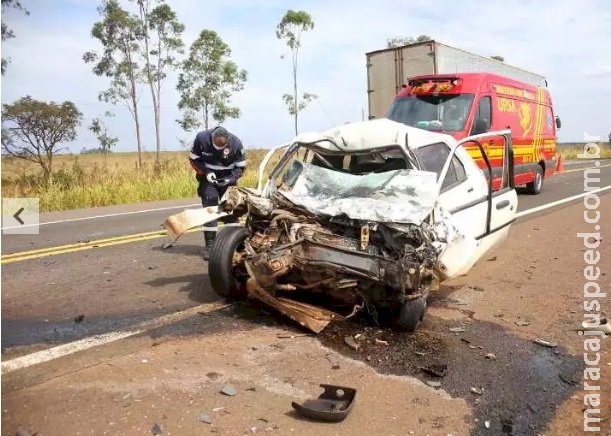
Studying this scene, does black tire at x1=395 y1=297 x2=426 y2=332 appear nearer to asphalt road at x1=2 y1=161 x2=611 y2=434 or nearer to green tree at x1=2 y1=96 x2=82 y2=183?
asphalt road at x1=2 y1=161 x2=611 y2=434

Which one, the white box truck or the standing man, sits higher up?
the white box truck

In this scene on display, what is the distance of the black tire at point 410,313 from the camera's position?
4.44 m

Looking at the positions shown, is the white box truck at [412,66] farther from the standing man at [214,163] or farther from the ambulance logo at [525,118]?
the standing man at [214,163]

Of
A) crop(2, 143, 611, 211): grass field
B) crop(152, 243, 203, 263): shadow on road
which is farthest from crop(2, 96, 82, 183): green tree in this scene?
crop(152, 243, 203, 263): shadow on road

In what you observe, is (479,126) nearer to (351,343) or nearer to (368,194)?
(368,194)

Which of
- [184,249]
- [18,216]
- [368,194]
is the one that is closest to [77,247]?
[184,249]

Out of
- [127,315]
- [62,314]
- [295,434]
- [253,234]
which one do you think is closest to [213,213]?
[253,234]

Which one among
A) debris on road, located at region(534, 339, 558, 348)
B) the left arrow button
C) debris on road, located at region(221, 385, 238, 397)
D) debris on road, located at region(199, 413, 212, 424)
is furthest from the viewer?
the left arrow button

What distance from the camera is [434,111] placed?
10.9 m

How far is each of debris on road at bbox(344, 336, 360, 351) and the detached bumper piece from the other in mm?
850

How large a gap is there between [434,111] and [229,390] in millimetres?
8514

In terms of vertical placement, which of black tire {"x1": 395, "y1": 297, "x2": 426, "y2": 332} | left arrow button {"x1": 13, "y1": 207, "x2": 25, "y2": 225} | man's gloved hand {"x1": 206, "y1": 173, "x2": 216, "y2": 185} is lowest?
black tire {"x1": 395, "y1": 297, "x2": 426, "y2": 332}

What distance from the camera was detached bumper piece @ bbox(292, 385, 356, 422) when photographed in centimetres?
316

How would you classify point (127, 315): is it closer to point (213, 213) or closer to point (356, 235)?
point (213, 213)
